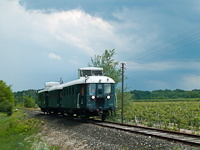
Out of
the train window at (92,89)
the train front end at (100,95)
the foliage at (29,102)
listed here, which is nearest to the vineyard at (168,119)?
the train front end at (100,95)

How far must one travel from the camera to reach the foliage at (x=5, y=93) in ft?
245

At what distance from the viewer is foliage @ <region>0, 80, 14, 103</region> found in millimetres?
74600

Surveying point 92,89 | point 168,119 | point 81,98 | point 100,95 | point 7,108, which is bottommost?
point 168,119

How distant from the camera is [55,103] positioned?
28.1 meters

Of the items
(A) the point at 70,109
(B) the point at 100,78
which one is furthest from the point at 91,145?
(A) the point at 70,109

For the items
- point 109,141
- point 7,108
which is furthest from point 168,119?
point 7,108

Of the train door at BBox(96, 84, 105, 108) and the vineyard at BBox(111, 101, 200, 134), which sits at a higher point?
the train door at BBox(96, 84, 105, 108)

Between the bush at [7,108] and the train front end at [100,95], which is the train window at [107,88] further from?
the bush at [7,108]

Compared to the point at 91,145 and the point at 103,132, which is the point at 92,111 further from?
the point at 91,145

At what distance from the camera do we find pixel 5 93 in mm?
76562

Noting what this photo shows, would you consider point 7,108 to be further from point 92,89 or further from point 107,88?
point 107,88

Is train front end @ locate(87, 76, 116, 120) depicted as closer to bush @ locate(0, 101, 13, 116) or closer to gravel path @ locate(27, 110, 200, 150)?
gravel path @ locate(27, 110, 200, 150)

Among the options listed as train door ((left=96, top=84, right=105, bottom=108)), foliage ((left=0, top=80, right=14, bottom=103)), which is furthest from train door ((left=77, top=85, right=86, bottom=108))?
foliage ((left=0, top=80, right=14, bottom=103))

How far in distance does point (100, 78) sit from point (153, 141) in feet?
31.2
